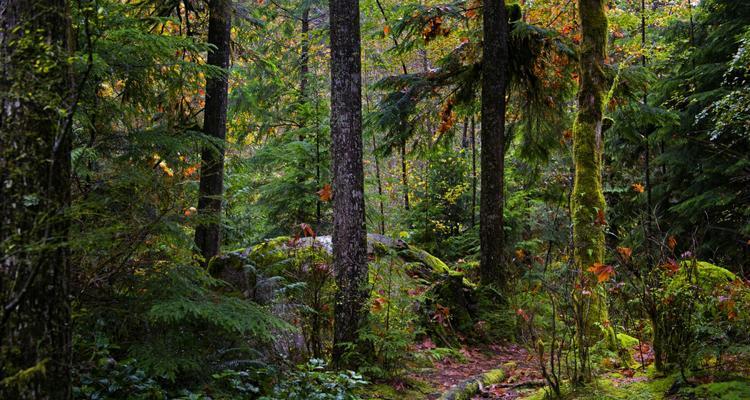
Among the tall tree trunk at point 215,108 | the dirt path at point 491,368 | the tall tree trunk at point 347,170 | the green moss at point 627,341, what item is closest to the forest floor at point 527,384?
the dirt path at point 491,368

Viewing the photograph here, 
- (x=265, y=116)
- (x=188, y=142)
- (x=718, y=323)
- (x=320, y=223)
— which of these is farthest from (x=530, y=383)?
(x=265, y=116)

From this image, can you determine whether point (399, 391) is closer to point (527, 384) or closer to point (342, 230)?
point (527, 384)

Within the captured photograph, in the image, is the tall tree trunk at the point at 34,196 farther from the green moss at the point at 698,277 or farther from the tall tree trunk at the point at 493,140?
the tall tree trunk at the point at 493,140

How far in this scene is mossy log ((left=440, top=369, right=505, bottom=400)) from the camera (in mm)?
5164

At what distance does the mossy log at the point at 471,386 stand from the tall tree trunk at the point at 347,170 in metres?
1.27

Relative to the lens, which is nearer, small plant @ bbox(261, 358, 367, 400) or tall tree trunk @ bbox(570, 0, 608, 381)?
small plant @ bbox(261, 358, 367, 400)

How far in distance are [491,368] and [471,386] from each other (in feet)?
5.40

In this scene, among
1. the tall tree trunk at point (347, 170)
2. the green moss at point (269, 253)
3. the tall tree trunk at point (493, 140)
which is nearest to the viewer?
the tall tree trunk at point (347, 170)

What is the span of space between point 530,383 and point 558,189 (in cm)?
863

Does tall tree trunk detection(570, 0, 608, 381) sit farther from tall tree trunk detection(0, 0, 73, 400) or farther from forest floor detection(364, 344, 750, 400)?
tall tree trunk detection(0, 0, 73, 400)

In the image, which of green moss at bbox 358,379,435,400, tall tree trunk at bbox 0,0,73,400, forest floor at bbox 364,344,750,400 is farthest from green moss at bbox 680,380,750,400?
tall tree trunk at bbox 0,0,73,400

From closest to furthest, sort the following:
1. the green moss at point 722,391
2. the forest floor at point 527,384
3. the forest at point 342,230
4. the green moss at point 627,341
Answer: the forest at point 342,230
the green moss at point 722,391
the forest floor at point 527,384
the green moss at point 627,341

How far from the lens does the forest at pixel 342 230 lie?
2.35 meters

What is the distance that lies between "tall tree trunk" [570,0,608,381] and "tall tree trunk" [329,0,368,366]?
A: 9.77ft
